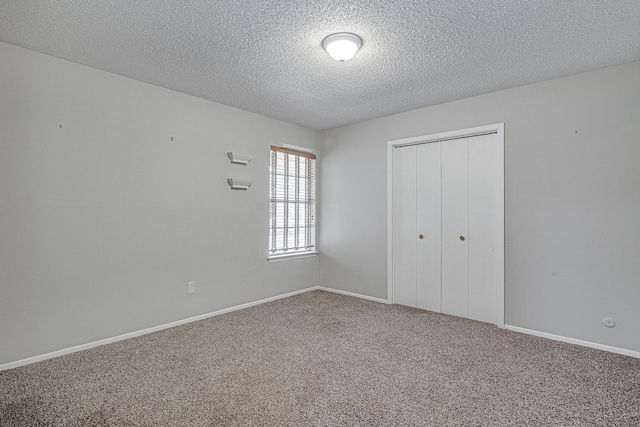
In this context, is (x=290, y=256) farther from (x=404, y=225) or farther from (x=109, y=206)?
(x=109, y=206)

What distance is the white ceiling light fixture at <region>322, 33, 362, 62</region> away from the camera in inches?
92.3

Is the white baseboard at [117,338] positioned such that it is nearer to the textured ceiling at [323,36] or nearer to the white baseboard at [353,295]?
the white baseboard at [353,295]

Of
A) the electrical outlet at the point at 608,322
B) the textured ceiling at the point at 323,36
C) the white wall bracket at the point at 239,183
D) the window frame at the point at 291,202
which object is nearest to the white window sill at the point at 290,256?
the window frame at the point at 291,202

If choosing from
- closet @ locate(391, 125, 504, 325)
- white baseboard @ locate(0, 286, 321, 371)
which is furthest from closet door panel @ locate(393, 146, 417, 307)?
white baseboard @ locate(0, 286, 321, 371)

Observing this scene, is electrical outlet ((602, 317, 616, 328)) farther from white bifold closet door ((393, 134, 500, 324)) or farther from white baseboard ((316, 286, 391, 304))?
white baseboard ((316, 286, 391, 304))

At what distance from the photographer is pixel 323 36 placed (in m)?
2.36

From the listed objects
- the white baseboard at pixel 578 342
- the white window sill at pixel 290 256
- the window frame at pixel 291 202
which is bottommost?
the white baseboard at pixel 578 342

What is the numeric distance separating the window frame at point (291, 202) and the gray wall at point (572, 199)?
2.00 meters

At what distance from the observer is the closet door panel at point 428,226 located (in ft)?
13.0

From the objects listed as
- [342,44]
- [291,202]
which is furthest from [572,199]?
[291,202]

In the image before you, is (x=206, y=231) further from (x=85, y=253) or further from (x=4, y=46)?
(x=4, y=46)

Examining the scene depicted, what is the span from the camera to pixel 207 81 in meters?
3.20

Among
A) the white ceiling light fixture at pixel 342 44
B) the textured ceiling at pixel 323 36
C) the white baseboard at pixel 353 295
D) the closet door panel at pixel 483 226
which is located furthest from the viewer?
the white baseboard at pixel 353 295

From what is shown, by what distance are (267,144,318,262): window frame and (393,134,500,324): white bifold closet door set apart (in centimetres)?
134
